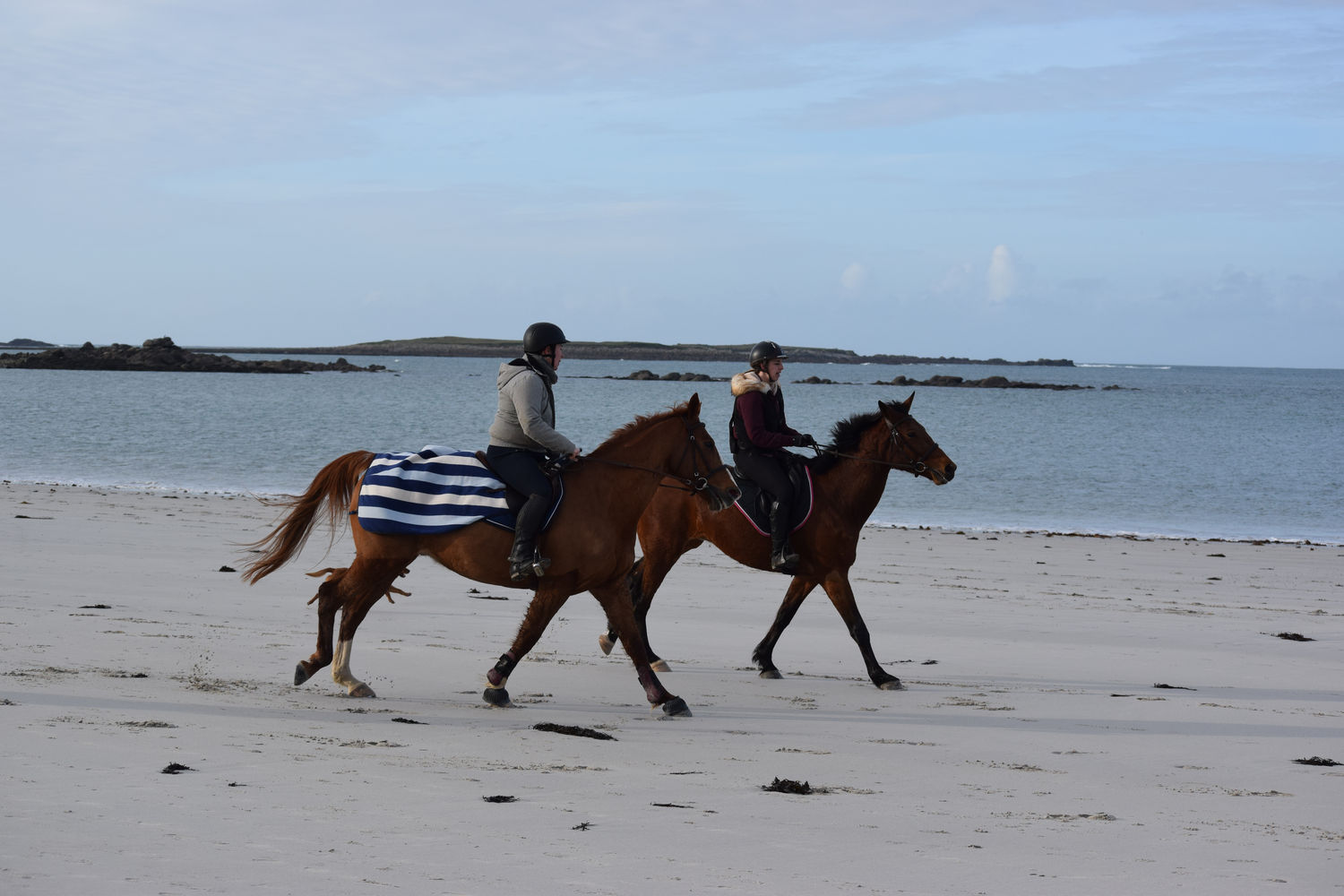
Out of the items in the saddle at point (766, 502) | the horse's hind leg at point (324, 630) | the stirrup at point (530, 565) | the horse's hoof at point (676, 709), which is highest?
the saddle at point (766, 502)

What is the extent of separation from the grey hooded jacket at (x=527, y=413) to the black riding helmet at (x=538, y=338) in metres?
0.07

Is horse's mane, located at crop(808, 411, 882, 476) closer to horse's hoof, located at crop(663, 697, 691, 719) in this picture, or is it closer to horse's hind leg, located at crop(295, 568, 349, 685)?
horse's hoof, located at crop(663, 697, 691, 719)

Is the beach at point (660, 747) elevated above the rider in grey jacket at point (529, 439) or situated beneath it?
situated beneath

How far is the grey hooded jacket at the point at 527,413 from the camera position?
7375 mm

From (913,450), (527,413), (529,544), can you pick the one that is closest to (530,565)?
(529,544)

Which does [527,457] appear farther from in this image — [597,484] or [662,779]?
[662,779]

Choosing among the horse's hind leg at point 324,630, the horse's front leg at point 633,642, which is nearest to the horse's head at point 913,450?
the horse's front leg at point 633,642

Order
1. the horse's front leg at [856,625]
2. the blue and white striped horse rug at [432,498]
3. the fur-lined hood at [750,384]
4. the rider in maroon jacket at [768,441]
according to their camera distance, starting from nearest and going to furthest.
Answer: the blue and white striped horse rug at [432,498], the horse's front leg at [856,625], the rider in maroon jacket at [768,441], the fur-lined hood at [750,384]

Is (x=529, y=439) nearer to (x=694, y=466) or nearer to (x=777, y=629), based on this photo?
(x=694, y=466)

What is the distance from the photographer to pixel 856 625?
28.9 feet

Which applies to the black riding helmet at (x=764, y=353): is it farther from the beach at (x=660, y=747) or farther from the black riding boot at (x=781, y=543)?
the beach at (x=660, y=747)

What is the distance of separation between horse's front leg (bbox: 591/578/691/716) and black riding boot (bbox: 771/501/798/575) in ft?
5.56

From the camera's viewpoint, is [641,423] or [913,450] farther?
[913,450]

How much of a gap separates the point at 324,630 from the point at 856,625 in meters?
3.73
